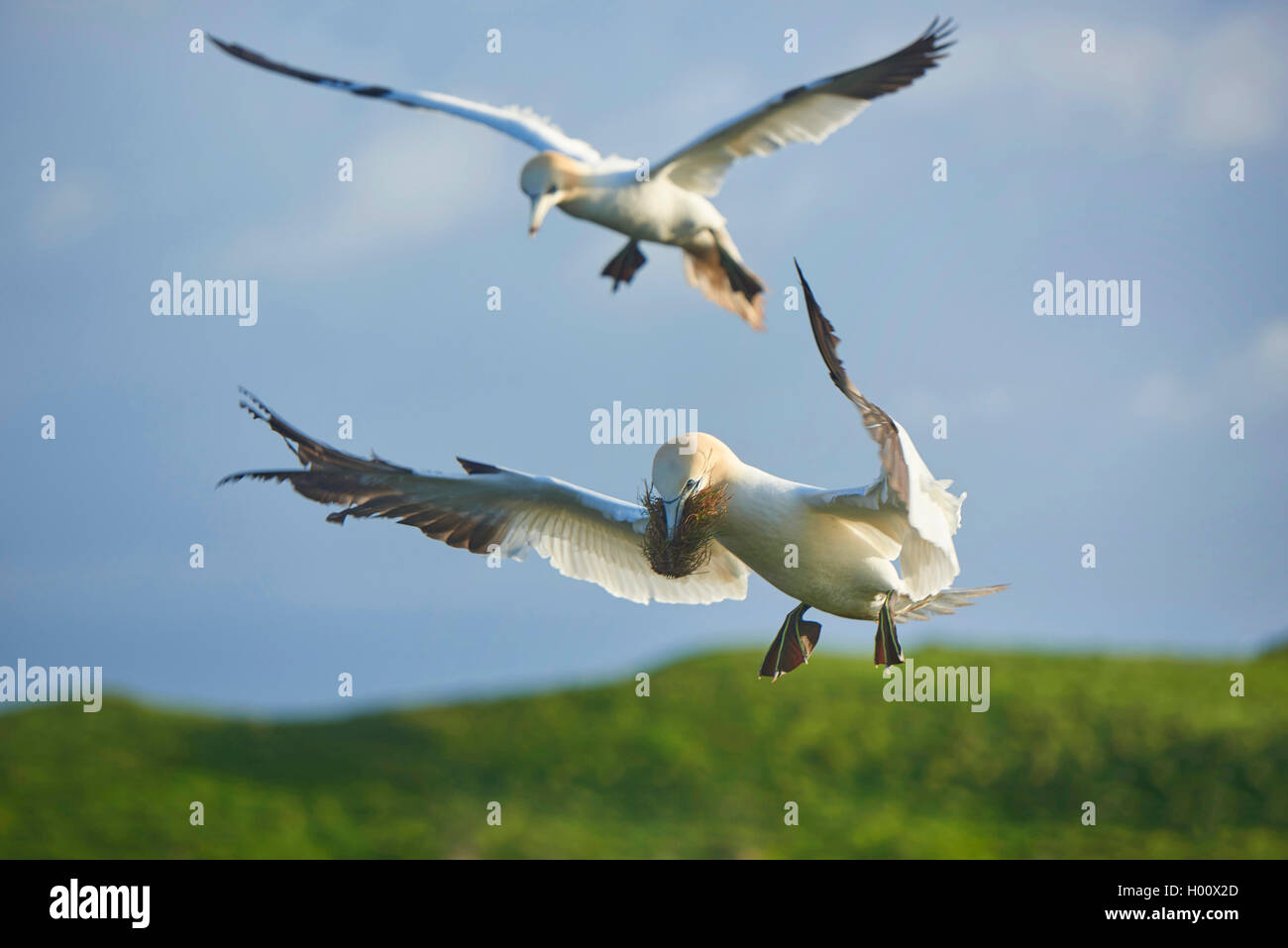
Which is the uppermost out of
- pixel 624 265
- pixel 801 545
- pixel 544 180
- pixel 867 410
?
pixel 544 180

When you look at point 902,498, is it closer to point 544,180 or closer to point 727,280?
point 544,180

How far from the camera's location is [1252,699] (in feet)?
74.3

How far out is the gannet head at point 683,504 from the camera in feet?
22.7

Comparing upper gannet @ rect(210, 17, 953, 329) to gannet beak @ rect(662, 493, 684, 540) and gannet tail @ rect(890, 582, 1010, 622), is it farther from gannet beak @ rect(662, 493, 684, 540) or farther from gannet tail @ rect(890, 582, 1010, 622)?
gannet beak @ rect(662, 493, 684, 540)

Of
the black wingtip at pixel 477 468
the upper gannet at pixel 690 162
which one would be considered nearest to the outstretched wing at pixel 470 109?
the upper gannet at pixel 690 162

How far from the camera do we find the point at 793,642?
326 inches

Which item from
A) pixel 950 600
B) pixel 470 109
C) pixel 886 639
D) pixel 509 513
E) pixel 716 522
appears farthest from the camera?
pixel 470 109

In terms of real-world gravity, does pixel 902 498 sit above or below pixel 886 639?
above

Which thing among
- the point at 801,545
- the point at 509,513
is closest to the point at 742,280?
the point at 509,513

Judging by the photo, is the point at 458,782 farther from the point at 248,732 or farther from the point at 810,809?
the point at 810,809

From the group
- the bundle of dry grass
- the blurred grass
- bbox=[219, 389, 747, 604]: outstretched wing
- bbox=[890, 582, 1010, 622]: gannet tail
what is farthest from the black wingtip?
the blurred grass

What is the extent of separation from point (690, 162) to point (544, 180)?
1.29 meters

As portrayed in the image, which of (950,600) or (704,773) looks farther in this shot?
(704,773)
